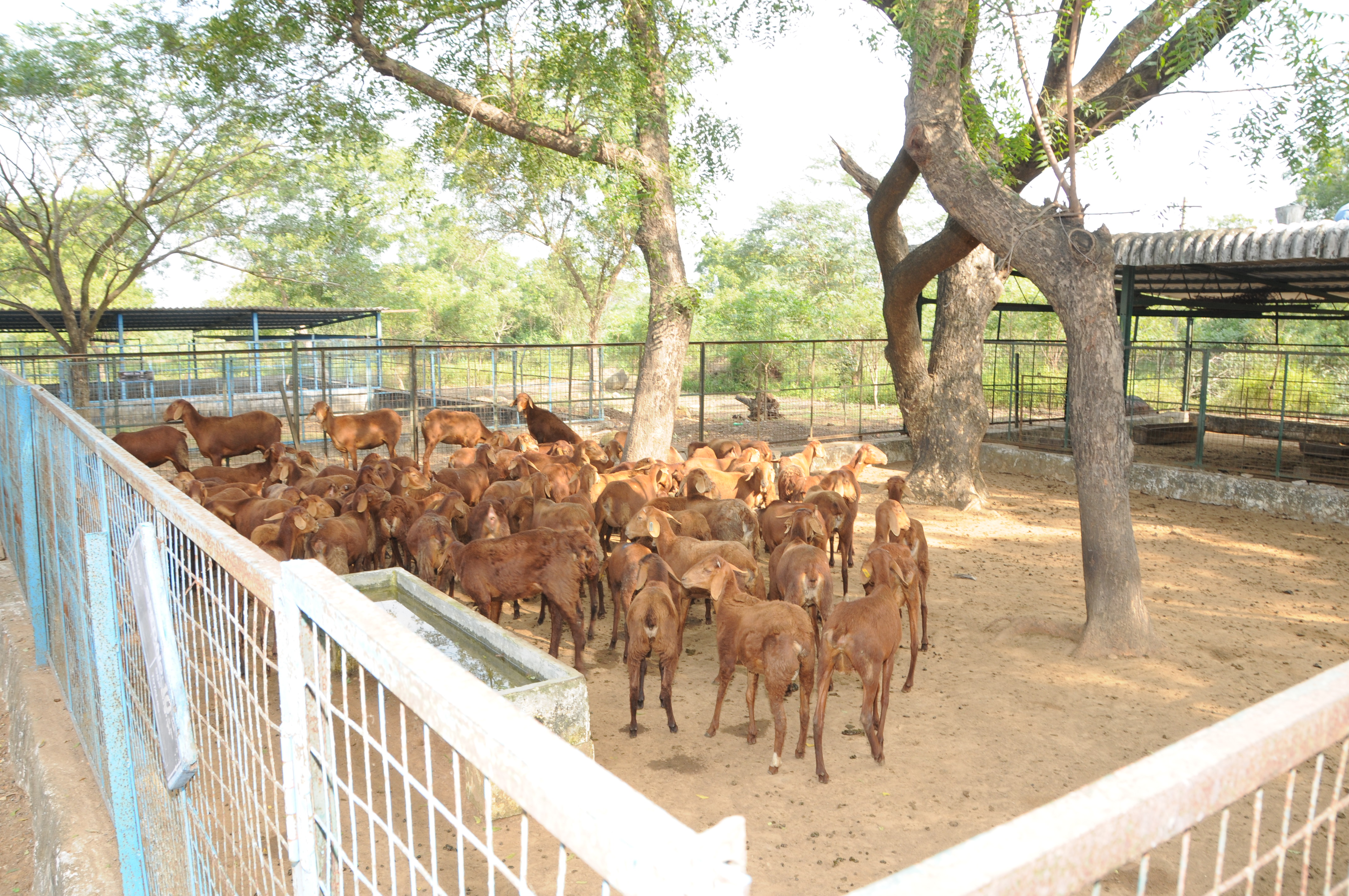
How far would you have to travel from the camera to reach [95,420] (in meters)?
16.6

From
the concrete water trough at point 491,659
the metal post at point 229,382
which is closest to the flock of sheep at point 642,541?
the concrete water trough at point 491,659

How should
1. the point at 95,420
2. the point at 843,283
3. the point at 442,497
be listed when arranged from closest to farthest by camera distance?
the point at 442,497, the point at 95,420, the point at 843,283

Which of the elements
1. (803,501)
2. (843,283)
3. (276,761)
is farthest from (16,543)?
(843,283)

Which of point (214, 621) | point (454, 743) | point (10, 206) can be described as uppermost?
point (10, 206)

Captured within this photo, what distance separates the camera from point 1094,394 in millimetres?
7168

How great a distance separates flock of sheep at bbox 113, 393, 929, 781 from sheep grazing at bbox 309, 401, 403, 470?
1.81 metres

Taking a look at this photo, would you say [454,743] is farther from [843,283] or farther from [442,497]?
[843,283]

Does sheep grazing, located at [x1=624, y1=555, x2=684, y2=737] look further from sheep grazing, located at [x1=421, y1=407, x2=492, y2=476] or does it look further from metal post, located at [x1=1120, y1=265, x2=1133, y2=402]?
metal post, located at [x1=1120, y1=265, x2=1133, y2=402]

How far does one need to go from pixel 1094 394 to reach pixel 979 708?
2.72 meters

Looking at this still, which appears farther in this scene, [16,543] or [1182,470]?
[1182,470]

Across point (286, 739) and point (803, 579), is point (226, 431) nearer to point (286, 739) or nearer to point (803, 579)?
point (803, 579)

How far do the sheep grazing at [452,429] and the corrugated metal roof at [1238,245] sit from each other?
28.4 ft

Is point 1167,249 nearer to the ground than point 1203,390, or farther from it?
farther from it

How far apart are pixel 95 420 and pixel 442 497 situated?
11992mm
